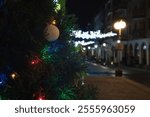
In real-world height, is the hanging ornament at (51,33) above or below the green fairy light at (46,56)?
above

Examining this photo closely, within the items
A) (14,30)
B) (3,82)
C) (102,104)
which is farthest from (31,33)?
(102,104)

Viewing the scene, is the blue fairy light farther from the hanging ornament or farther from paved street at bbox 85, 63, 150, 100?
paved street at bbox 85, 63, 150, 100

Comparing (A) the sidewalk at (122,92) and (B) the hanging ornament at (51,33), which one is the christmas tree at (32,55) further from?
(A) the sidewalk at (122,92)

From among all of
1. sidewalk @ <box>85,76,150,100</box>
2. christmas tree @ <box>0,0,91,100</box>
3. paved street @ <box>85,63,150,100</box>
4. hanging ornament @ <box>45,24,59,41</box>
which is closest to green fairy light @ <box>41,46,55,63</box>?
christmas tree @ <box>0,0,91,100</box>

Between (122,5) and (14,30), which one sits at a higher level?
(122,5)

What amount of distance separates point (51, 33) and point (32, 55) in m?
0.38

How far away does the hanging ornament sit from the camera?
4.84 metres

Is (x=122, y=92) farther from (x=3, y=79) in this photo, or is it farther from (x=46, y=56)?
(x=3, y=79)

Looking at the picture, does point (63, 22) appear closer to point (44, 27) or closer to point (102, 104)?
point (44, 27)

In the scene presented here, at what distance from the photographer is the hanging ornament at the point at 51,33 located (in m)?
4.84

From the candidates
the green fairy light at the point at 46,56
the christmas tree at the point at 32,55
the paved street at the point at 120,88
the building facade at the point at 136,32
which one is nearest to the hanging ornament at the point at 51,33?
the christmas tree at the point at 32,55

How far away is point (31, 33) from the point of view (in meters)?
4.62

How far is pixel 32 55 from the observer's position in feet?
15.1

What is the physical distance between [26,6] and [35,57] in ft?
1.77
